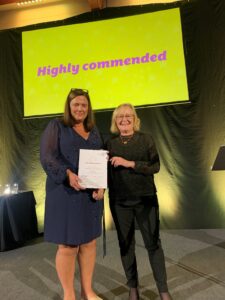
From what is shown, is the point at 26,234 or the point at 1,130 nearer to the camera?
the point at 26,234

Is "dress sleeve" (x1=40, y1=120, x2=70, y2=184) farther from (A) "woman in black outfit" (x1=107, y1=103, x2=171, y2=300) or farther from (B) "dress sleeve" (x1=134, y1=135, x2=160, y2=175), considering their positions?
(B) "dress sleeve" (x1=134, y1=135, x2=160, y2=175)

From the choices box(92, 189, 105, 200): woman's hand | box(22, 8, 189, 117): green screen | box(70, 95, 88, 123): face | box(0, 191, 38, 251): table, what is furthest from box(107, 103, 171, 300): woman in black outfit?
box(22, 8, 189, 117): green screen

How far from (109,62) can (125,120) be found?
8.60 ft

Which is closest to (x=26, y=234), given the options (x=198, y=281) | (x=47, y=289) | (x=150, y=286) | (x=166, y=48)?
(x=47, y=289)

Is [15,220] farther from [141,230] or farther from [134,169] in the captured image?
[134,169]

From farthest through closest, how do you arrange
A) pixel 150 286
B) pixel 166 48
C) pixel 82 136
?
pixel 166 48
pixel 150 286
pixel 82 136

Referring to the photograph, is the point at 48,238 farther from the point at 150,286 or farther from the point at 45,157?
the point at 150,286

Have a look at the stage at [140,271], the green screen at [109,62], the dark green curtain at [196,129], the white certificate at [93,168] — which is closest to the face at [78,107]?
the white certificate at [93,168]

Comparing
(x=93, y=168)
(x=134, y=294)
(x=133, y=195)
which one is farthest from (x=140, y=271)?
(x=93, y=168)

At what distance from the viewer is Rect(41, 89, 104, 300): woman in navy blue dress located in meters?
1.66

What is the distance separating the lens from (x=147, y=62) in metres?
4.09

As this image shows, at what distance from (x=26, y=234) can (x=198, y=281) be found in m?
2.39

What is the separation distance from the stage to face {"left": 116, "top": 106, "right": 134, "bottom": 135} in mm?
1187

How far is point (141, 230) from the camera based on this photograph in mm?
1832
